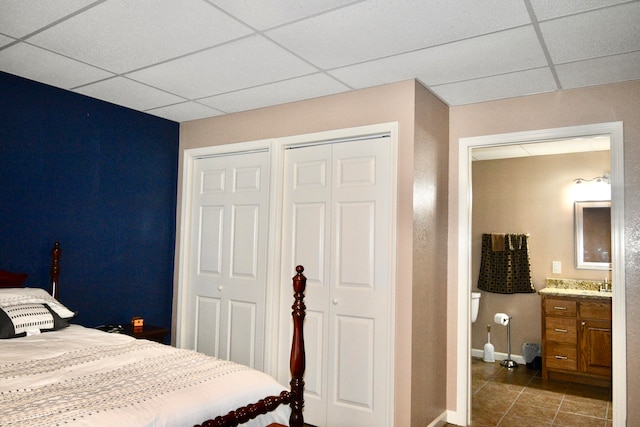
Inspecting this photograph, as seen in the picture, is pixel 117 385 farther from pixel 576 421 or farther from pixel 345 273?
pixel 576 421

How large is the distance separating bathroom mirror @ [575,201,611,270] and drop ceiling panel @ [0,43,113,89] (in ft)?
16.8

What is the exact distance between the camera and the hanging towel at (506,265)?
5.66m

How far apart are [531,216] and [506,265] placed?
68 cm

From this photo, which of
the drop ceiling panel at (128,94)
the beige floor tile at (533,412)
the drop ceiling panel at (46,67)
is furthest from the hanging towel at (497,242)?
the drop ceiling panel at (46,67)

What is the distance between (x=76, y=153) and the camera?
12.5ft

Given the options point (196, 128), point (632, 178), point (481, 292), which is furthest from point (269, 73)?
point (481, 292)

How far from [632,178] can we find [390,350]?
6.57ft

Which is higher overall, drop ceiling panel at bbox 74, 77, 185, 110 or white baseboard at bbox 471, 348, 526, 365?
drop ceiling panel at bbox 74, 77, 185, 110

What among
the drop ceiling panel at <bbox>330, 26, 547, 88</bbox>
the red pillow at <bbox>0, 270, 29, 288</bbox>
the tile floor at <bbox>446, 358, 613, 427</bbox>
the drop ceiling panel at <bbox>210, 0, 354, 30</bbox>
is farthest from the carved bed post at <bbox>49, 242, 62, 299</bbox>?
the tile floor at <bbox>446, 358, 613, 427</bbox>

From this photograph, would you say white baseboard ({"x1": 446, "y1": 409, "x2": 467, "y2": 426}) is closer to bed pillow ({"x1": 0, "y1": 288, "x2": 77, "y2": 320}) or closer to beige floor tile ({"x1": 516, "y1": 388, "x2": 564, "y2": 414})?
beige floor tile ({"x1": 516, "y1": 388, "x2": 564, "y2": 414})

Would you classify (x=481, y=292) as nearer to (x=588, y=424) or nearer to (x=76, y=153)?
(x=588, y=424)

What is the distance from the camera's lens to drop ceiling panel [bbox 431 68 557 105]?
10.4ft

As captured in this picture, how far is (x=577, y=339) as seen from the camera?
15.8 ft

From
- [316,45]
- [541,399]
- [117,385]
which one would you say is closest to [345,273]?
[316,45]
